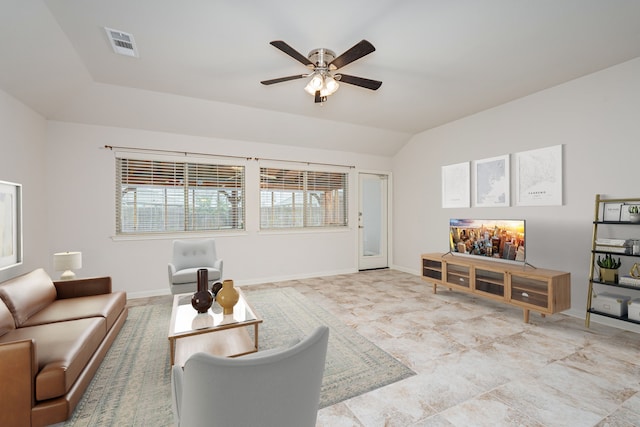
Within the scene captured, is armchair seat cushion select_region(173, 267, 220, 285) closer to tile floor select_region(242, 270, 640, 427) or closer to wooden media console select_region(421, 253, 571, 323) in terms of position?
tile floor select_region(242, 270, 640, 427)

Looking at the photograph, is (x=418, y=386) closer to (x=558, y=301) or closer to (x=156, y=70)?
(x=558, y=301)

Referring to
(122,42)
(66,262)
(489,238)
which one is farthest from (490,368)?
(66,262)

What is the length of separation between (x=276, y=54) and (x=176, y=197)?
2906 millimetres

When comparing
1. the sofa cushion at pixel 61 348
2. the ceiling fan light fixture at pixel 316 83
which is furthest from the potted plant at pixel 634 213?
the sofa cushion at pixel 61 348

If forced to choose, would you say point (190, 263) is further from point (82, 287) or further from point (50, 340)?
point (50, 340)

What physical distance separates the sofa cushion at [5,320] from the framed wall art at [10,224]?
3.12 feet

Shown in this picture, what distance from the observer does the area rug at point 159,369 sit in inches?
72.2

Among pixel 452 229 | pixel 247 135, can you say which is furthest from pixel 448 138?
pixel 247 135

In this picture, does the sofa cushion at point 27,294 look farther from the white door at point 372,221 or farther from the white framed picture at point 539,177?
the white framed picture at point 539,177

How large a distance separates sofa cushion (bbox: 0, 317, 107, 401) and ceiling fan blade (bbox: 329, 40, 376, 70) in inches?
111

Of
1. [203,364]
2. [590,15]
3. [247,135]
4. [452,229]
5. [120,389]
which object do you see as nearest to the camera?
[203,364]

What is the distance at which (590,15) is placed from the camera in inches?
90.5

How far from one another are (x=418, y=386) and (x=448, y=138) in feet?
14.0

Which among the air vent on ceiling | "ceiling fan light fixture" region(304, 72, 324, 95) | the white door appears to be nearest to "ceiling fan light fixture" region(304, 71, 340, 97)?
"ceiling fan light fixture" region(304, 72, 324, 95)
